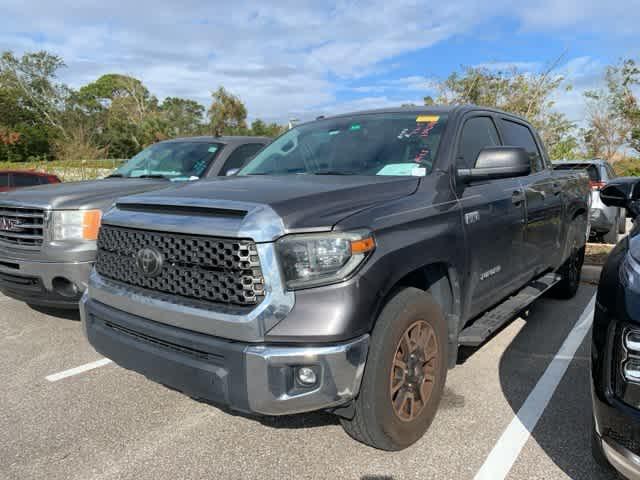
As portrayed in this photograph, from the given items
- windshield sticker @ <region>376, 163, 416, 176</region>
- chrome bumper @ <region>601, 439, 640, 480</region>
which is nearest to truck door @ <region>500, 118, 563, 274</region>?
windshield sticker @ <region>376, 163, 416, 176</region>

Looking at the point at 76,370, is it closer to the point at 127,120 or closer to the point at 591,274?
the point at 591,274

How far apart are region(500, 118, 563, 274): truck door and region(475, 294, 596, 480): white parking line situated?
73 cm

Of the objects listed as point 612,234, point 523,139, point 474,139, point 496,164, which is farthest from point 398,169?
point 612,234

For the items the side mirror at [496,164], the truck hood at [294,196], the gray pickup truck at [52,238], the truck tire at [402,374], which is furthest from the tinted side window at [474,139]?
the gray pickup truck at [52,238]

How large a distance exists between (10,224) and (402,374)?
3.84m

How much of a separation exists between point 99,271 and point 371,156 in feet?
6.13

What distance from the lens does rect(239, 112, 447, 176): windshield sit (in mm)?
3188

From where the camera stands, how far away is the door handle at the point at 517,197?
3.75 m

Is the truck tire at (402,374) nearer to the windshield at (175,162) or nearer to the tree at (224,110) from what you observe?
the windshield at (175,162)

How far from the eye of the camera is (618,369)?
196 cm

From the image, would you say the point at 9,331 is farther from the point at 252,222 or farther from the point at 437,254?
the point at 437,254

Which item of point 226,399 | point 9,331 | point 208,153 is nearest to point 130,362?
point 226,399

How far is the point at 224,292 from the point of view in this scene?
2277 millimetres

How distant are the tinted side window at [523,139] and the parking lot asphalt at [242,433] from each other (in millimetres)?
1844
